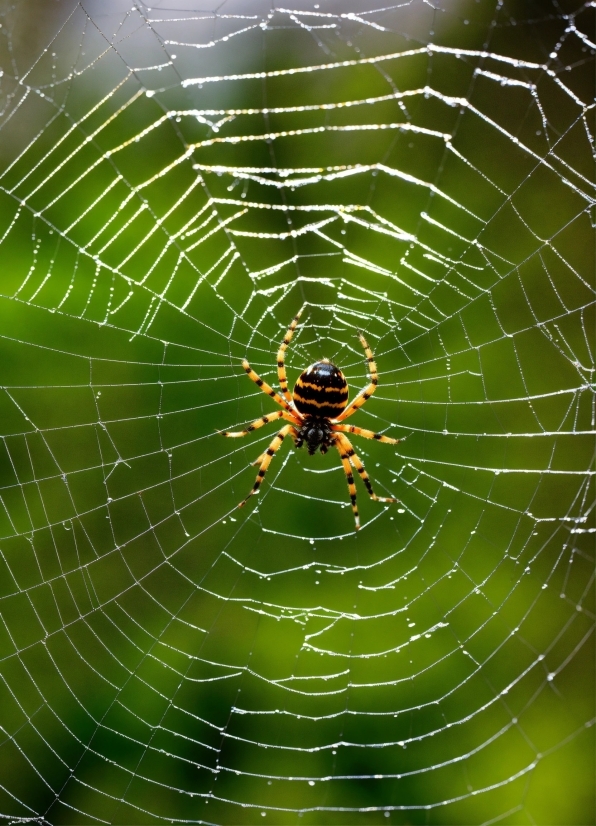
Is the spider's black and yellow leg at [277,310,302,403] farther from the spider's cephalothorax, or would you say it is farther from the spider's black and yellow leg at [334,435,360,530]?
the spider's black and yellow leg at [334,435,360,530]

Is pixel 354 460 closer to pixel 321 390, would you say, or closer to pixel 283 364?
pixel 321 390

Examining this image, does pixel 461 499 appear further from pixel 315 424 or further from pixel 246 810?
pixel 246 810

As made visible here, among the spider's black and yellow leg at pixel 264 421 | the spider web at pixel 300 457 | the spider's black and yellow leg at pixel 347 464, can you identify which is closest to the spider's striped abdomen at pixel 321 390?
the spider's black and yellow leg at pixel 264 421

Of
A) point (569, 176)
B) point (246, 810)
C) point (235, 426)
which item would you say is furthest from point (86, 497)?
point (569, 176)

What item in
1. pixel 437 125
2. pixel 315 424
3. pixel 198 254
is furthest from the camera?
pixel 437 125

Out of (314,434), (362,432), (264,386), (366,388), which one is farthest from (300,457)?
(366,388)

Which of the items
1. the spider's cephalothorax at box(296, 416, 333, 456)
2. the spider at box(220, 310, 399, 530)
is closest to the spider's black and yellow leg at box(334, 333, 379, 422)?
the spider at box(220, 310, 399, 530)
